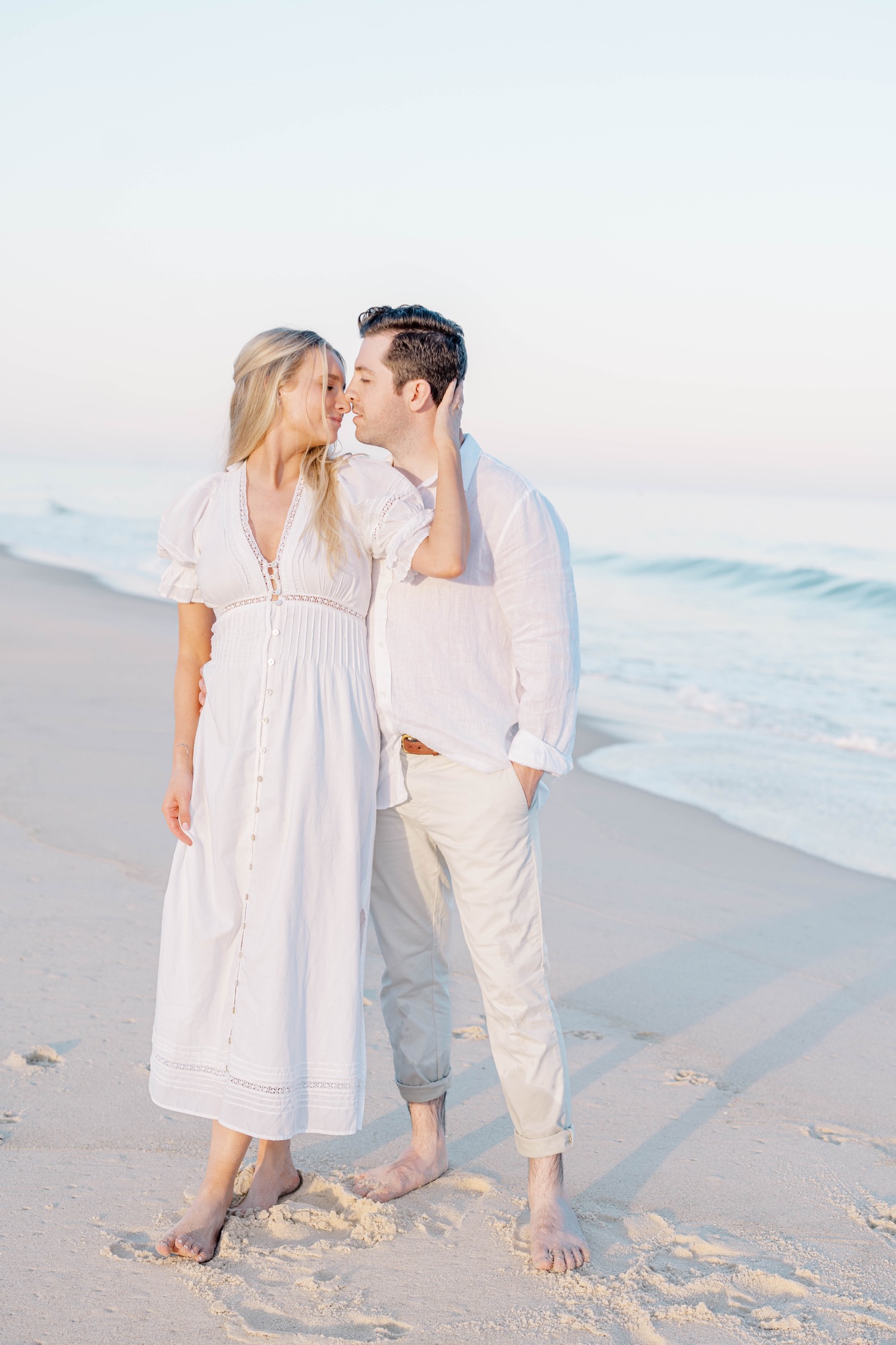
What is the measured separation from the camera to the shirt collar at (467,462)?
2.64 meters

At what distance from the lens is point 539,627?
267 centimetres

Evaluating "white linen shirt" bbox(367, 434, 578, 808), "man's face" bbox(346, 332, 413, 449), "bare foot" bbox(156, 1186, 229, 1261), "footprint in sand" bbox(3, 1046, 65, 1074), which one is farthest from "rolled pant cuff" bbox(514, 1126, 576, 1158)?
"man's face" bbox(346, 332, 413, 449)

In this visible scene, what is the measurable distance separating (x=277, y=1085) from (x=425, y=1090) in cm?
53

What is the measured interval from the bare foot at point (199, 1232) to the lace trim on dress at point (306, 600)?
1.34 m

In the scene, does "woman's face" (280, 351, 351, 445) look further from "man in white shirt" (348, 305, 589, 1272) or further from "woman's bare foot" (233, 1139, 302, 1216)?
"woman's bare foot" (233, 1139, 302, 1216)

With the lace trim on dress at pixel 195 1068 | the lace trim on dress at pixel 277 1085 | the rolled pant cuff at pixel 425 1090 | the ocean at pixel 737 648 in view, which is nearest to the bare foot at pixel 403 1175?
the rolled pant cuff at pixel 425 1090

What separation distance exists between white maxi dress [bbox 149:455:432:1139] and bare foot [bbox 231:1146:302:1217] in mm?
256

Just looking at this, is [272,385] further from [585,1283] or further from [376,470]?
[585,1283]

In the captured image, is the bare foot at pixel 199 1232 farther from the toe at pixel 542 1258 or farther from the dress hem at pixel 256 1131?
the toe at pixel 542 1258

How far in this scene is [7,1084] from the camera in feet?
10.3

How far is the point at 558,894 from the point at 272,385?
3.08 m

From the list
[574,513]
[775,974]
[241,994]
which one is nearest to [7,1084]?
[241,994]

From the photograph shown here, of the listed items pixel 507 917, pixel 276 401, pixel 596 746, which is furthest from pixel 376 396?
pixel 596 746

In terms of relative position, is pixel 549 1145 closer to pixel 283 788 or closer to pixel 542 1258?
pixel 542 1258
